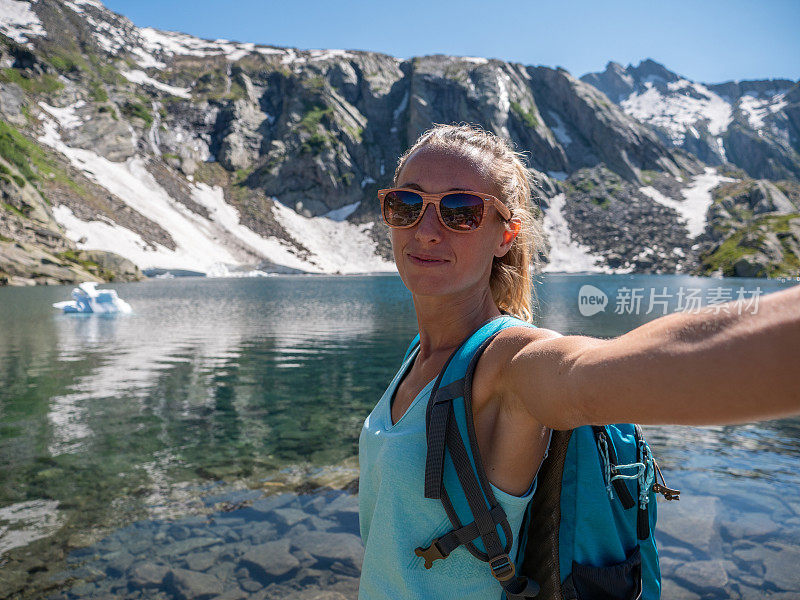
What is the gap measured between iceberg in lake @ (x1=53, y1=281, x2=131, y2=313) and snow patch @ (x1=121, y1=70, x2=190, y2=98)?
155 m

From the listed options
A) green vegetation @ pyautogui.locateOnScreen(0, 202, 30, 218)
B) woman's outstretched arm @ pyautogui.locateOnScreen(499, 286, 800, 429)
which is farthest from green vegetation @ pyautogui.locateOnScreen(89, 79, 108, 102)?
woman's outstretched arm @ pyautogui.locateOnScreen(499, 286, 800, 429)

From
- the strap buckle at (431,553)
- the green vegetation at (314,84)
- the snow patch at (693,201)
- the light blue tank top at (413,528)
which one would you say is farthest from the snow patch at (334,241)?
the strap buckle at (431,553)

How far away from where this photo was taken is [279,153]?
15650 centimetres

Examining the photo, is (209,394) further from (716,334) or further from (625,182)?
(625,182)

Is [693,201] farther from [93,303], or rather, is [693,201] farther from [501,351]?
[501,351]

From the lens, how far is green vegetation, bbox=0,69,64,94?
414 feet

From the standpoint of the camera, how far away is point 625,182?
169750 millimetres

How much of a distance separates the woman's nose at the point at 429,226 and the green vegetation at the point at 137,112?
161596mm

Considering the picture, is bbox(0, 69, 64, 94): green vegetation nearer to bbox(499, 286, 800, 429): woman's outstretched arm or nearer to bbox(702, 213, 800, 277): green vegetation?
bbox(499, 286, 800, 429): woman's outstretched arm

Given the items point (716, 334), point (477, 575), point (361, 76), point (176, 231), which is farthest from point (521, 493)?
point (361, 76)

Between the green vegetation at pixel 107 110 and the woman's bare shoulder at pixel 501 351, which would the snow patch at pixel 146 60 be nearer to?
the green vegetation at pixel 107 110

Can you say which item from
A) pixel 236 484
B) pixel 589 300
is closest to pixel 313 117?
pixel 236 484

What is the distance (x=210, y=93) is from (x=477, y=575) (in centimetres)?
19294

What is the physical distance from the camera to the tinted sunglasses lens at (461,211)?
2.07m
